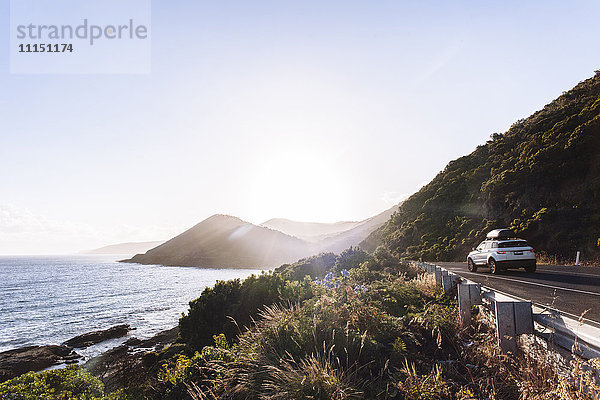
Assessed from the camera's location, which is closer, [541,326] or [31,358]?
[541,326]

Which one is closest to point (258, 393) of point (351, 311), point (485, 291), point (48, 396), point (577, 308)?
point (351, 311)

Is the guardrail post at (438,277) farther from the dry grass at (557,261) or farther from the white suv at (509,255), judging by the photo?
the dry grass at (557,261)

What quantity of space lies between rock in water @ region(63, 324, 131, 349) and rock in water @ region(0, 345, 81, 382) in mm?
1643

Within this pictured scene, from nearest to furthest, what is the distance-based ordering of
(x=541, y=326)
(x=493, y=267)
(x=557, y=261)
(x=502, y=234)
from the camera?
(x=541, y=326) → (x=493, y=267) → (x=502, y=234) → (x=557, y=261)

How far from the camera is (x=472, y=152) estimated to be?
48.6 m

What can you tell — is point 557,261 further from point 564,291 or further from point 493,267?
point 564,291

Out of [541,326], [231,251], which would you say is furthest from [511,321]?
[231,251]

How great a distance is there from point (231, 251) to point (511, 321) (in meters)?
173

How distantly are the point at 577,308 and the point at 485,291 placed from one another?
2.60 metres

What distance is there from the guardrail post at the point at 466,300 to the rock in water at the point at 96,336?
37.0m

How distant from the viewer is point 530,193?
28438 millimetres

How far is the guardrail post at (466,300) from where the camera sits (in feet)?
20.6

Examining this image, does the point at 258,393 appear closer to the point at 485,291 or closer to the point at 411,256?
the point at 485,291

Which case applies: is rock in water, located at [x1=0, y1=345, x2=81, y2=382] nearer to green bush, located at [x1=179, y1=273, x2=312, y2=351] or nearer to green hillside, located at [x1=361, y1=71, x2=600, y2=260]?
green bush, located at [x1=179, y1=273, x2=312, y2=351]
